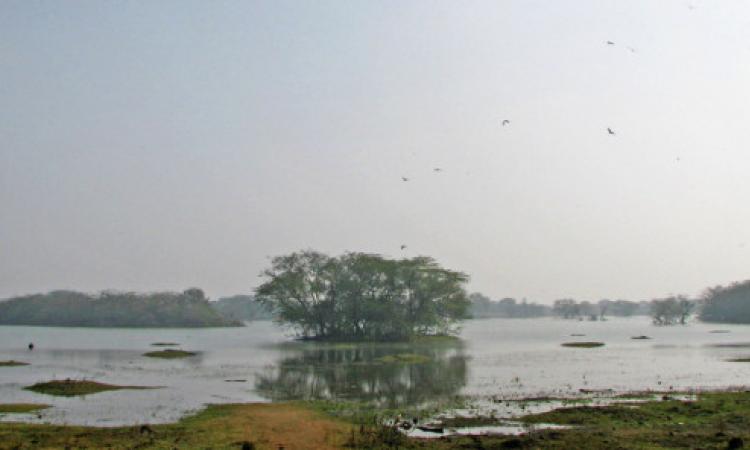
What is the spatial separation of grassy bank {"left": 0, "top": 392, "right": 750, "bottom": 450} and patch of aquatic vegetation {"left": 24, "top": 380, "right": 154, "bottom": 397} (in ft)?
46.9

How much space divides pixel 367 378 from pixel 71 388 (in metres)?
22.4

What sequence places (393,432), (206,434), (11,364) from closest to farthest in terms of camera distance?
1. (393,432)
2. (206,434)
3. (11,364)

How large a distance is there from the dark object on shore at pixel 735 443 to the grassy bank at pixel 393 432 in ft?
0.41

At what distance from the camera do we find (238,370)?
62.8 metres

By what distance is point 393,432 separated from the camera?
2597 cm

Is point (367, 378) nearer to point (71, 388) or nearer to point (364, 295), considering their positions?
point (71, 388)

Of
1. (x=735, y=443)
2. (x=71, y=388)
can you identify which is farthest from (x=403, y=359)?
(x=735, y=443)

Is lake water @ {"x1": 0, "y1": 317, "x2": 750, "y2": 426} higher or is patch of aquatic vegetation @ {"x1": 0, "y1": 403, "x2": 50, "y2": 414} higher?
patch of aquatic vegetation @ {"x1": 0, "y1": 403, "x2": 50, "y2": 414}

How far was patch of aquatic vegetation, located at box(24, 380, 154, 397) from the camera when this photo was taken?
4375cm

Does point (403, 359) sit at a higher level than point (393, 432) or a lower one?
lower

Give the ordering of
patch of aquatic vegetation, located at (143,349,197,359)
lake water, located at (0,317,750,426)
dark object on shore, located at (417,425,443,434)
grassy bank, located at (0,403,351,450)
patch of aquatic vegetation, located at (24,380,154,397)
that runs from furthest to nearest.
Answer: patch of aquatic vegetation, located at (143,349,197,359)
patch of aquatic vegetation, located at (24,380,154,397)
lake water, located at (0,317,750,426)
dark object on shore, located at (417,425,443,434)
grassy bank, located at (0,403,351,450)

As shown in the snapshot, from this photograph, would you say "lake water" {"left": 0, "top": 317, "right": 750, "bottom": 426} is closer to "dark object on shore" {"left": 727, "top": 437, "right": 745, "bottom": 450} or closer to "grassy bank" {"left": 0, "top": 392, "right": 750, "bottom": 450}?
"grassy bank" {"left": 0, "top": 392, "right": 750, "bottom": 450}

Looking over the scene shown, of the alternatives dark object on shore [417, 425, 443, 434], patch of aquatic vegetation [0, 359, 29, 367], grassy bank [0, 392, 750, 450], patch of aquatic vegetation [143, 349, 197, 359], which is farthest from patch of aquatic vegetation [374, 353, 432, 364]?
dark object on shore [417, 425, 443, 434]

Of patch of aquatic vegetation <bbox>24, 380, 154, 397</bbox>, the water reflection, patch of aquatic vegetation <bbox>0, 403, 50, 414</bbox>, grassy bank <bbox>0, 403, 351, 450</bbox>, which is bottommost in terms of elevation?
the water reflection
